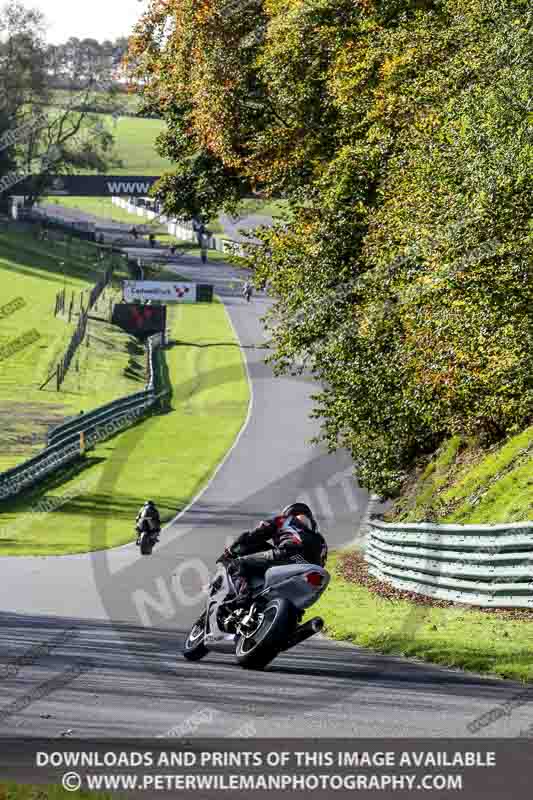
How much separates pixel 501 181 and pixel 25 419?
122 ft

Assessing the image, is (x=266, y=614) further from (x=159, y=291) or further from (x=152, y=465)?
(x=159, y=291)

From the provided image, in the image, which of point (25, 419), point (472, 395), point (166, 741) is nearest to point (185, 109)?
point (472, 395)

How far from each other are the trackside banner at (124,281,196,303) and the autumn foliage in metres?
46.6

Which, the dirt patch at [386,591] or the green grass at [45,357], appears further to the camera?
the green grass at [45,357]

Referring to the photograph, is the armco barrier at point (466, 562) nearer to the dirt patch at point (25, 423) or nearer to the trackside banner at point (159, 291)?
the dirt patch at point (25, 423)

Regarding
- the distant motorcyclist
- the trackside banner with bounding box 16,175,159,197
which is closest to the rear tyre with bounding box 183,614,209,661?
the distant motorcyclist

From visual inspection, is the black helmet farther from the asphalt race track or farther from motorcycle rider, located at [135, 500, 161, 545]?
motorcycle rider, located at [135, 500, 161, 545]

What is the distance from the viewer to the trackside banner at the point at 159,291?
80125mm

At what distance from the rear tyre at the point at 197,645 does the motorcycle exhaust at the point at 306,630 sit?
1.44 meters

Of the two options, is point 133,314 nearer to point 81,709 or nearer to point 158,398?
point 158,398

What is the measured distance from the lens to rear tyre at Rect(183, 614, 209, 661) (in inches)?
463

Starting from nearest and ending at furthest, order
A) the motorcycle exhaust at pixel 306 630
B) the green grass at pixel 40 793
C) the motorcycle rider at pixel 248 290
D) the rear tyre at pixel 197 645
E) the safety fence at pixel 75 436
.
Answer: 1. the green grass at pixel 40 793
2. the motorcycle exhaust at pixel 306 630
3. the rear tyre at pixel 197 645
4. the safety fence at pixel 75 436
5. the motorcycle rider at pixel 248 290

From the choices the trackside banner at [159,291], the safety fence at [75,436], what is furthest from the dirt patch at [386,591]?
the trackside banner at [159,291]

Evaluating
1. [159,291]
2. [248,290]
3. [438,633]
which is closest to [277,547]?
[438,633]
